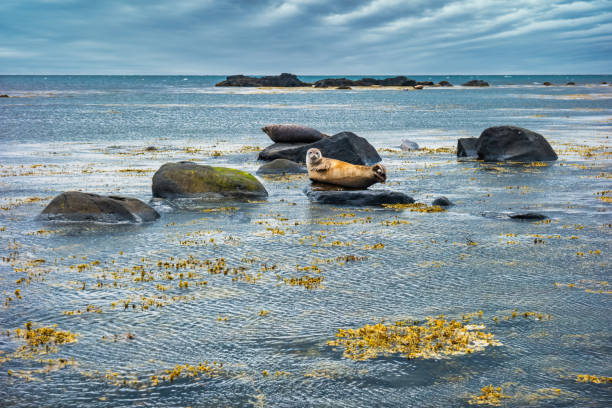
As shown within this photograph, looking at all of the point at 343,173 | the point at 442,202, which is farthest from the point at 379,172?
the point at 442,202

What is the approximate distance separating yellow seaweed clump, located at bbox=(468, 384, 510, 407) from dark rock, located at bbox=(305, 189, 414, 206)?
12.2m

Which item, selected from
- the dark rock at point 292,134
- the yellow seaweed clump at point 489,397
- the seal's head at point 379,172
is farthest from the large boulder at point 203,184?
the yellow seaweed clump at point 489,397

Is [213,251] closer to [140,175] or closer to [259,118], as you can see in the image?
[140,175]

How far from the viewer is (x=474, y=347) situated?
8672mm

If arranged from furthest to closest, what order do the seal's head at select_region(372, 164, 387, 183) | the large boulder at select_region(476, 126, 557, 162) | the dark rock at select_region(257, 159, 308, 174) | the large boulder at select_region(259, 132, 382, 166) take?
the large boulder at select_region(476, 126, 557, 162)
the large boulder at select_region(259, 132, 382, 166)
the dark rock at select_region(257, 159, 308, 174)
the seal's head at select_region(372, 164, 387, 183)

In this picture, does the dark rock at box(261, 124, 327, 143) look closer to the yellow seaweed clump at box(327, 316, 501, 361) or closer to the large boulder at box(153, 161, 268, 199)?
the large boulder at box(153, 161, 268, 199)

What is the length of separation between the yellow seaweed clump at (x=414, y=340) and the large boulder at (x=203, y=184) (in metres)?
11.9

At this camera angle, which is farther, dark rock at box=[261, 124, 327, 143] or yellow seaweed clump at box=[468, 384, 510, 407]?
dark rock at box=[261, 124, 327, 143]

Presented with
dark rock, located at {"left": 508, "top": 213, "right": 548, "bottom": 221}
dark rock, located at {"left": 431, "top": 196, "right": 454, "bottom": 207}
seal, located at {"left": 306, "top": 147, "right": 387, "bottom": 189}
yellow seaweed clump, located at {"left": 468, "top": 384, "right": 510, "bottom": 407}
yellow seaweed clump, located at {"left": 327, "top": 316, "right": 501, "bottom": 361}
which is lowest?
yellow seaweed clump, located at {"left": 468, "top": 384, "right": 510, "bottom": 407}

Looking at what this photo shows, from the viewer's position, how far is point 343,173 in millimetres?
21781

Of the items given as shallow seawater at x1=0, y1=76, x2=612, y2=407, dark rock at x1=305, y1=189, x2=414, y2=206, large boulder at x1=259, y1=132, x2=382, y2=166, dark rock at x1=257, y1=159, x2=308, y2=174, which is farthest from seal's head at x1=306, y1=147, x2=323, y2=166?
large boulder at x1=259, y1=132, x2=382, y2=166

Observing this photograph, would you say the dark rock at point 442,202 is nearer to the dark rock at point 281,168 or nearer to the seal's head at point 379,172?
the seal's head at point 379,172

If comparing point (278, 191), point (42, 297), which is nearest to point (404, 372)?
point (42, 297)

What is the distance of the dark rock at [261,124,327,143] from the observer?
32562 mm
